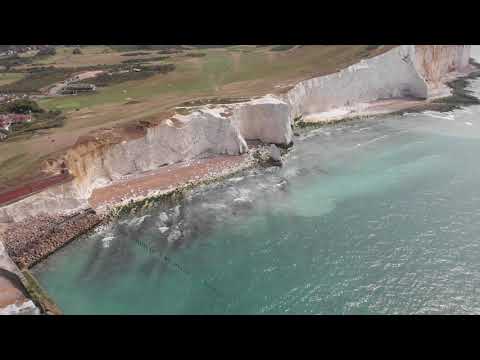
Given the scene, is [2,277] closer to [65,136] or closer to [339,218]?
[65,136]

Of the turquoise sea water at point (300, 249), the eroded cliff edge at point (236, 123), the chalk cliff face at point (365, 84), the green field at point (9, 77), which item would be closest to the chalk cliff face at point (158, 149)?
the eroded cliff edge at point (236, 123)

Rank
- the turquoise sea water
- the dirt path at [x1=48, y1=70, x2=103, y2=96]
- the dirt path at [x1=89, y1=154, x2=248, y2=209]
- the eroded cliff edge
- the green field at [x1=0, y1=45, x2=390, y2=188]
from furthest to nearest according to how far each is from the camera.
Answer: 1. the dirt path at [x1=48, y1=70, x2=103, y2=96]
2. the green field at [x1=0, y1=45, x2=390, y2=188]
3. the dirt path at [x1=89, y1=154, x2=248, y2=209]
4. the eroded cliff edge
5. the turquoise sea water

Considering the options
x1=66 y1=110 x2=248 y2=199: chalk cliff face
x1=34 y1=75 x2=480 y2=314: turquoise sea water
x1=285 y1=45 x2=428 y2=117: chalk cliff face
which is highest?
x1=285 y1=45 x2=428 y2=117: chalk cliff face

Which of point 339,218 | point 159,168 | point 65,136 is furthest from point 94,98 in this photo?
point 339,218

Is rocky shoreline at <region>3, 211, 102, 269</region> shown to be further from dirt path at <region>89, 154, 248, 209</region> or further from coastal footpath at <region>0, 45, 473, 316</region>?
dirt path at <region>89, 154, 248, 209</region>

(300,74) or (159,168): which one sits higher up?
(300,74)

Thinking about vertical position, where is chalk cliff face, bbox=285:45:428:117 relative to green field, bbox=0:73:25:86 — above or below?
below

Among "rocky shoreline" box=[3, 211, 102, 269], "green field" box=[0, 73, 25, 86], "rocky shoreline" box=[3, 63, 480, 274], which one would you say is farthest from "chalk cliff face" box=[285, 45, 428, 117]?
"green field" box=[0, 73, 25, 86]
